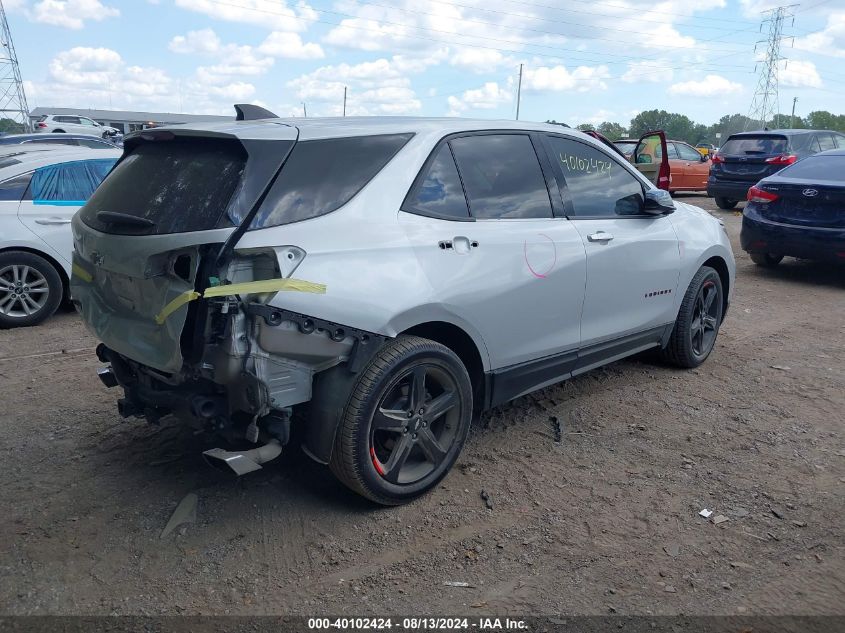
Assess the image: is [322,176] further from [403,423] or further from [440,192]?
[403,423]

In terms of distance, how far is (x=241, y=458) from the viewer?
307 centimetres

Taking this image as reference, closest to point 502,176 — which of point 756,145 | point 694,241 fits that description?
point 694,241

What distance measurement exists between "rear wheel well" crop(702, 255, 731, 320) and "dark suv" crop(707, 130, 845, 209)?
9.73m

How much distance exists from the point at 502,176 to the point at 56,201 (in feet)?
15.6

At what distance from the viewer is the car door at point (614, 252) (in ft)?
14.5

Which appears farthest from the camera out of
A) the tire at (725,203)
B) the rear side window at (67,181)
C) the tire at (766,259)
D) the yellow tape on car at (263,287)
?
the tire at (725,203)

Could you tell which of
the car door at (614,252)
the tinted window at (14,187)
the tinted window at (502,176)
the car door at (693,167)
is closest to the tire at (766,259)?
the car door at (614,252)

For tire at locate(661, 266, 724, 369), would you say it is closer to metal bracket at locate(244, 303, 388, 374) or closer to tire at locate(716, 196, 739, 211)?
metal bracket at locate(244, 303, 388, 374)

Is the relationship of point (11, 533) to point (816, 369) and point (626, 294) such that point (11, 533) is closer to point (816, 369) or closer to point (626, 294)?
point (626, 294)

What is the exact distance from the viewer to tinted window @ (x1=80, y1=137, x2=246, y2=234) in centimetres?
310

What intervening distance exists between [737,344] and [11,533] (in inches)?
218

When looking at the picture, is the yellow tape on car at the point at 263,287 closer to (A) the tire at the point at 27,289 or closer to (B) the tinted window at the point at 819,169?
(A) the tire at the point at 27,289

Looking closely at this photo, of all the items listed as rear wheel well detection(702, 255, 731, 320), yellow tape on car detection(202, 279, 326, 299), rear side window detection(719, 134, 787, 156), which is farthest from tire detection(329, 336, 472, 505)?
rear side window detection(719, 134, 787, 156)

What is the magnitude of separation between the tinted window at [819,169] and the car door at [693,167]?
401 inches
